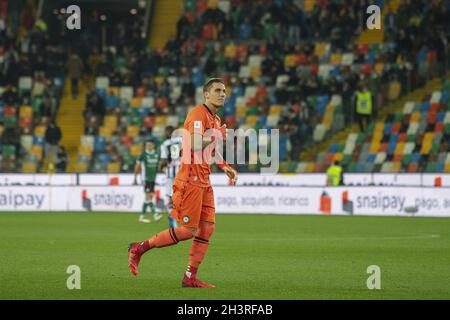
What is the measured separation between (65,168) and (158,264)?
69.3 feet

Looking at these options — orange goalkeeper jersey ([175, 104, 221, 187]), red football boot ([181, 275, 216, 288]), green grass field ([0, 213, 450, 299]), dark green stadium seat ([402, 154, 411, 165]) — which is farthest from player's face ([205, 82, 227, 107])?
dark green stadium seat ([402, 154, 411, 165])

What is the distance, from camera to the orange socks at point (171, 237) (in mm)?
12672

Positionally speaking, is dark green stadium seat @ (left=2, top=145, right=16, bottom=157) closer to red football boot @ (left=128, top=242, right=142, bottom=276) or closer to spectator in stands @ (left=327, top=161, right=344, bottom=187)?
spectator in stands @ (left=327, top=161, right=344, bottom=187)

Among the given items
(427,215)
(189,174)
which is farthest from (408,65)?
(189,174)

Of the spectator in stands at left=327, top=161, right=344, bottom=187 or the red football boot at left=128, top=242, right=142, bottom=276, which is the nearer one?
the red football boot at left=128, top=242, right=142, bottom=276

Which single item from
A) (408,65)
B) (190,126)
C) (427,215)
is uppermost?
(408,65)

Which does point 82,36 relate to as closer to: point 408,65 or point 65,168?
point 65,168

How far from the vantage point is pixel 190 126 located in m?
12.5

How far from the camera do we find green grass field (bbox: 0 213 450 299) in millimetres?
12406

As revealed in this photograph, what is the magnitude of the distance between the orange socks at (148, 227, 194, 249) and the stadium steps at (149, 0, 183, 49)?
30310 mm

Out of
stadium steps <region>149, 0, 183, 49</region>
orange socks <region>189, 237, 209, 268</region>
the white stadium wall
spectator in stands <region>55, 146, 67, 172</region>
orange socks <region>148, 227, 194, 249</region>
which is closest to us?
orange socks <region>148, 227, 194, 249</region>

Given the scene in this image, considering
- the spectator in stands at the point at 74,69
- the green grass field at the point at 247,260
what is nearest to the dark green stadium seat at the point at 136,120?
the spectator in stands at the point at 74,69
